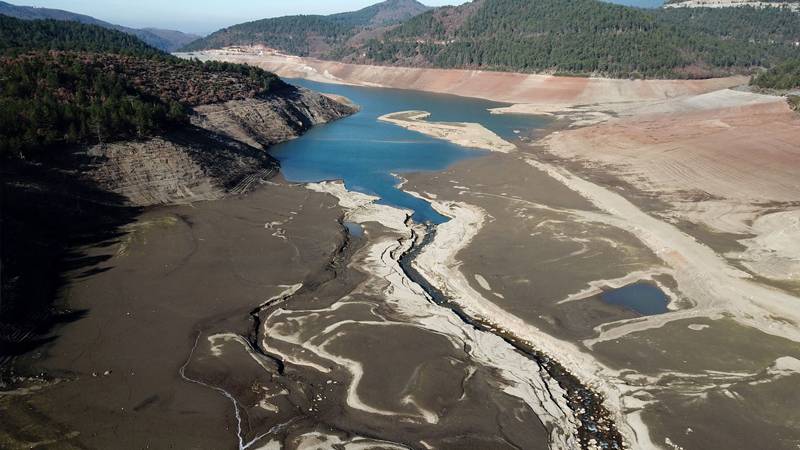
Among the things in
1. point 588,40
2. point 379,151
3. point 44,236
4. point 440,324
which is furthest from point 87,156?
point 588,40

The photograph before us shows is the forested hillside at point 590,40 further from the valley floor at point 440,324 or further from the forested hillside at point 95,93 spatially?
the valley floor at point 440,324

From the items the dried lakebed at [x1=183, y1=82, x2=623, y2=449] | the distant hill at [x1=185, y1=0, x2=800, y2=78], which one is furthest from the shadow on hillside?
the distant hill at [x1=185, y1=0, x2=800, y2=78]

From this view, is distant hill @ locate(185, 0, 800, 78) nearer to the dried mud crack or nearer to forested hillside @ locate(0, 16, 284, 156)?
forested hillside @ locate(0, 16, 284, 156)

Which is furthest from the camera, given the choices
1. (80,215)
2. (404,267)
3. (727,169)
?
(727,169)

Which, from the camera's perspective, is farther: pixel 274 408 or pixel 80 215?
pixel 80 215

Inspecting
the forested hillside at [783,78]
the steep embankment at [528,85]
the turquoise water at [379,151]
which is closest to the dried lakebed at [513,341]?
the turquoise water at [379,151]

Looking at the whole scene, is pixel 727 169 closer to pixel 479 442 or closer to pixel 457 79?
pixel 479 442

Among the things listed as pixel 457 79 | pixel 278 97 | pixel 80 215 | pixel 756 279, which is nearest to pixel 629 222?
pixel 756 279
